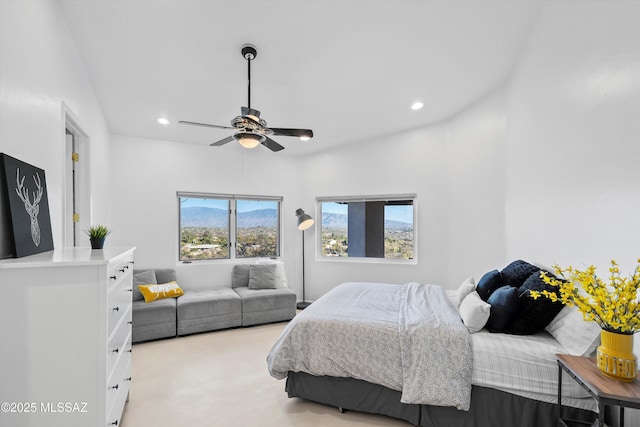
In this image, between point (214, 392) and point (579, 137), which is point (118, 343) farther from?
point (579, 137)

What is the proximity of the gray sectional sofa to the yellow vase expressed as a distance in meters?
3.67

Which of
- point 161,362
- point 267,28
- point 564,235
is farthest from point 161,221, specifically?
point 564,235

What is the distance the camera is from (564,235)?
228cm

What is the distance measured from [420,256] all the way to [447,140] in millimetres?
1761

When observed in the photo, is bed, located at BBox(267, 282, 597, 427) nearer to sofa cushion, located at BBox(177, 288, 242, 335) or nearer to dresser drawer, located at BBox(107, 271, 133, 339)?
dresser drawer, located at BBox(107, 271, 133, 339)

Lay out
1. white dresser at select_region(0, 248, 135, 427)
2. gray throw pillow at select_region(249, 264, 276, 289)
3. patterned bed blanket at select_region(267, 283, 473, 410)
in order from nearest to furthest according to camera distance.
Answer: white dresser at select_region(0, 248, 135, 427) → patterned bed blanket at select_region(267, 283, 473, 410) → gray throw pillow at select_region(249, 264, 276, 289)

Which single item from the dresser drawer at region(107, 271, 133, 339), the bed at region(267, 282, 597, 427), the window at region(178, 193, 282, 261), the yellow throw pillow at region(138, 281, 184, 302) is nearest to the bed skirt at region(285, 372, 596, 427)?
the bed at region(267, 282, 597, 427)

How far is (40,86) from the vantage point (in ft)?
6.20

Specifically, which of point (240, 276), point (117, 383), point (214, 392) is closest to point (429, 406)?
point (214, 392)

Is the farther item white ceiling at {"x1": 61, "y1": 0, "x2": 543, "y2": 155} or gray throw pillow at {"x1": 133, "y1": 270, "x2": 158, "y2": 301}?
gray throw pillow at {"x1": 133, "y1": 270, "x2": 158, "y2": 301}

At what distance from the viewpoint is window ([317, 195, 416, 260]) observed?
493 centimetres

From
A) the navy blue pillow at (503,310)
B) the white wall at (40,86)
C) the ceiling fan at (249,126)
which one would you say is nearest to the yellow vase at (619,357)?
the navy blue pillow at (503,310)

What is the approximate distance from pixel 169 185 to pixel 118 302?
3391 mm

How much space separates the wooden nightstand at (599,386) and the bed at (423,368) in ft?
0.61
